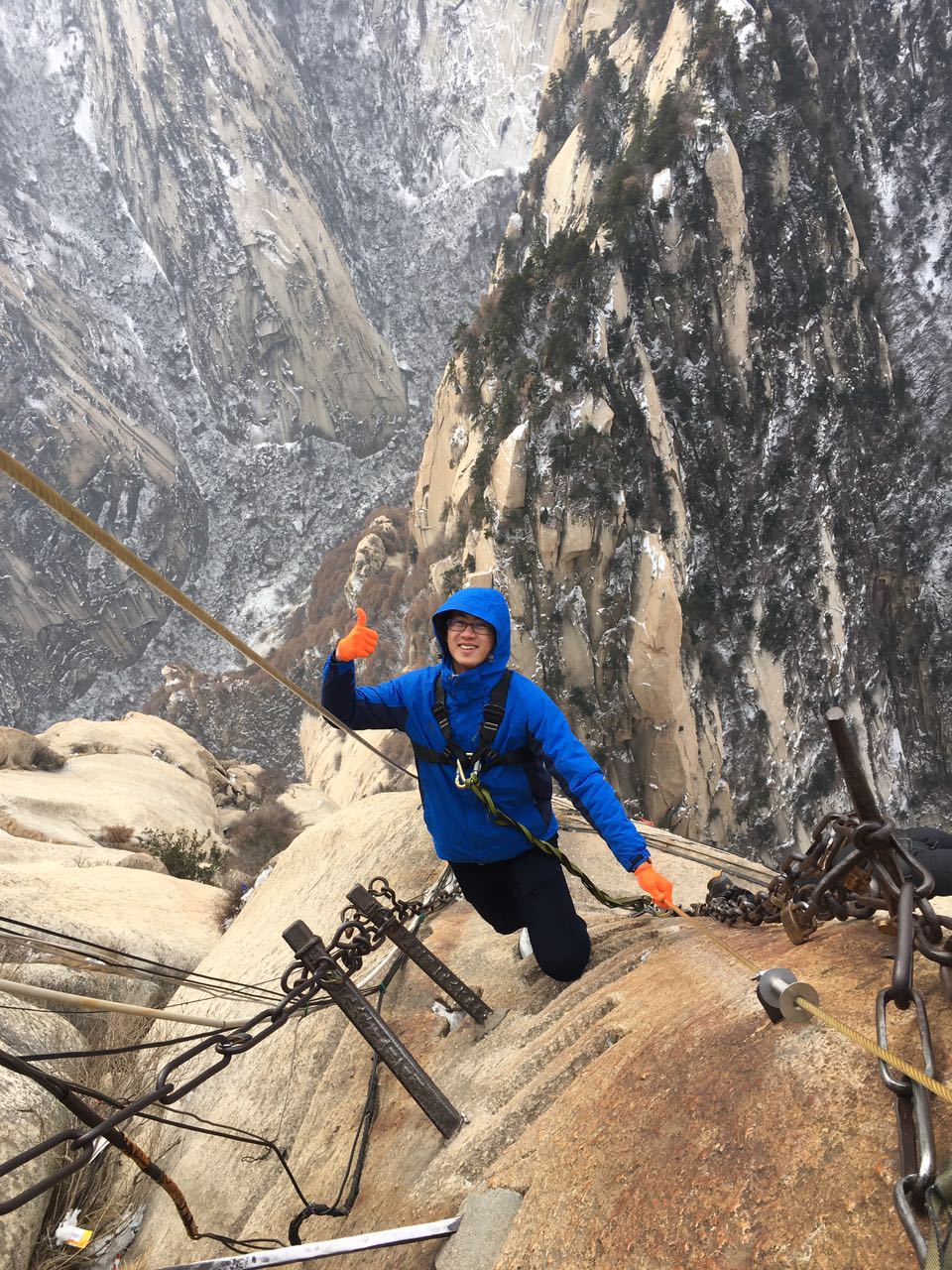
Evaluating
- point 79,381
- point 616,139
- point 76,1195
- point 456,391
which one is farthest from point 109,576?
point 76,1195

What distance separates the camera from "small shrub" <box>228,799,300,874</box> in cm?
1513

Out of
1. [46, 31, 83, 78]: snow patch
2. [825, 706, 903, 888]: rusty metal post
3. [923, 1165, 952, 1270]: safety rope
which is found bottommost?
[923, 1165, 952, 1270]: safety rope

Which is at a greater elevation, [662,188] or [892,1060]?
[662,188]

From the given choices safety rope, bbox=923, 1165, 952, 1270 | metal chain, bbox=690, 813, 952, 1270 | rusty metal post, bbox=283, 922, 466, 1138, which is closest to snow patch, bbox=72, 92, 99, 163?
rusty metal post, bbox=283, 922, 466, 1138

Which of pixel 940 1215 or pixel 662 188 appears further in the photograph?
pixel 662 188

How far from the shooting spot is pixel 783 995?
2.05 m

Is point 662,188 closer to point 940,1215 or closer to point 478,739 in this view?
point 478,739

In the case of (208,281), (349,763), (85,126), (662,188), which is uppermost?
(85,126)

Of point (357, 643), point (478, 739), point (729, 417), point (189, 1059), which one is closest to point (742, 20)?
point (729, 417)

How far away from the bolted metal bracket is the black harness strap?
5.13 ft

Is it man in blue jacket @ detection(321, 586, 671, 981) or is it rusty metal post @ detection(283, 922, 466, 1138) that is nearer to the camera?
rusty metal post @ detection(283, 922, 466, 1138)

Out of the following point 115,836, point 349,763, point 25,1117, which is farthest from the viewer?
point 349,763

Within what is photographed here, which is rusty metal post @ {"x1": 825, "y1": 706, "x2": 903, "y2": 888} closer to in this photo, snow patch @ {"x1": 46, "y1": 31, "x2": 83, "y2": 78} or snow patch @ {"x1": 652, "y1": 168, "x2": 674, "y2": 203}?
snow patch @ {"x1": 652, "y1": 168, "x2": 674, "y2": 203}

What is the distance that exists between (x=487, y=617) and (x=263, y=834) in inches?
569
